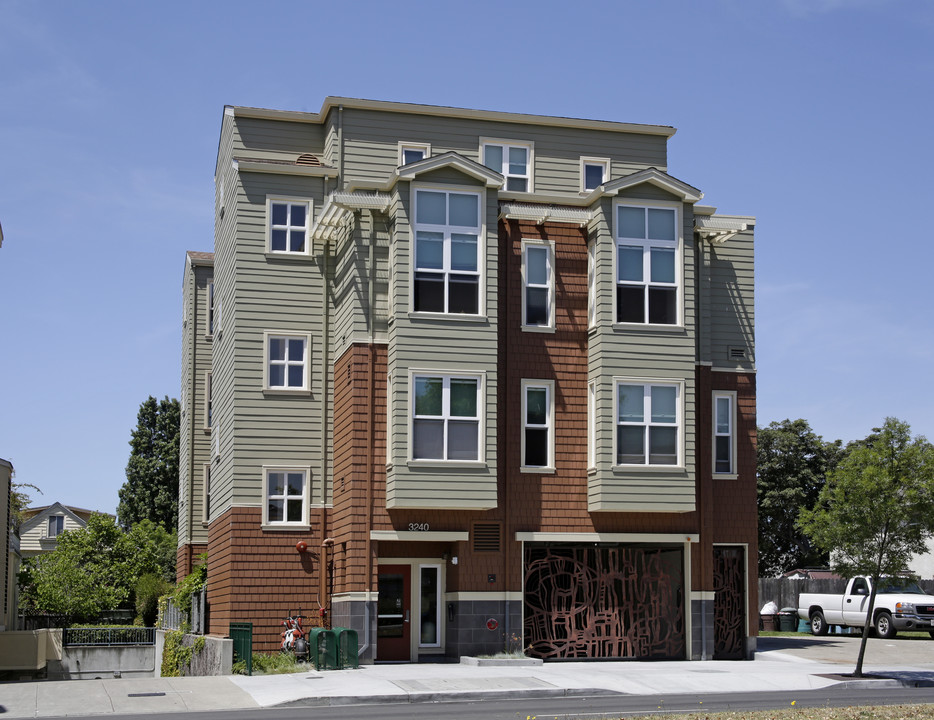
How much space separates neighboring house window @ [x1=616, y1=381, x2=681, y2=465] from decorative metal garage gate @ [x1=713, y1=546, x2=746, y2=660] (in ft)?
12.0

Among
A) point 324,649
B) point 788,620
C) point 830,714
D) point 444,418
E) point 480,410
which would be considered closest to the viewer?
point 830,714

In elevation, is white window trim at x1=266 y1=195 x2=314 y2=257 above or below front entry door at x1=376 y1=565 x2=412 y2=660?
above

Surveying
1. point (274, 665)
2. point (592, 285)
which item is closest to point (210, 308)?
point (592, 285)

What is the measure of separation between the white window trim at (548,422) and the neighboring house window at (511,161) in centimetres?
644

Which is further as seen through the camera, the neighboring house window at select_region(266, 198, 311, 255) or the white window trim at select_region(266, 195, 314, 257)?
the neighboring house window at select_region(266, 198, 311, 255)

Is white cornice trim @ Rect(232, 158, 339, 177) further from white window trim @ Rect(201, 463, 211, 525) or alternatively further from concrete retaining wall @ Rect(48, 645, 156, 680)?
concrete retaining wall @ Rect(48, 645, 156, 680)

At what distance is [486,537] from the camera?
2805cm

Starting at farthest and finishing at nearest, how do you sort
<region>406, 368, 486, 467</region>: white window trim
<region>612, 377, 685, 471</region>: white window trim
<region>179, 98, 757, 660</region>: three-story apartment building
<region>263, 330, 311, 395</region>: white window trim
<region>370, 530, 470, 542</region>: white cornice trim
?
<region>263, 330, 311, 395</region>: white window trim
<region>612, 377, 685, 471</region>: white window trim
<region>179, 98, 757, 660</region>: three-story apartment building
<region>370, 530, 470, 542</region>: white cornice trim
<region>406, 368, 486, 467</region>: white window trim

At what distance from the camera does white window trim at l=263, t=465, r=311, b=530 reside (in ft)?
96.2

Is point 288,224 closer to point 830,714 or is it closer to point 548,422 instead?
point 548,422

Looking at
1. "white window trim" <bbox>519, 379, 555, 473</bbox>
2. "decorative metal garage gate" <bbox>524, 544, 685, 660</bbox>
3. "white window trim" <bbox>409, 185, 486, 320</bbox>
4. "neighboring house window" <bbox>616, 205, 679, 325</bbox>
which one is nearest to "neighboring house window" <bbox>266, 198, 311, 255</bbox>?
"white window trim" <bbox>409, 185, 486, 320</bbox>

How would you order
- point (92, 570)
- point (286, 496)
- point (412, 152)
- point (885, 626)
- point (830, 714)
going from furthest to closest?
point (92, 570), point (885, 626), point (412, 152), point (286, 496), point (830, 714)

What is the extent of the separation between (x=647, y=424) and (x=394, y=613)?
7.50 metres

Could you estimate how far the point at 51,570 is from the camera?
54.2 meters
